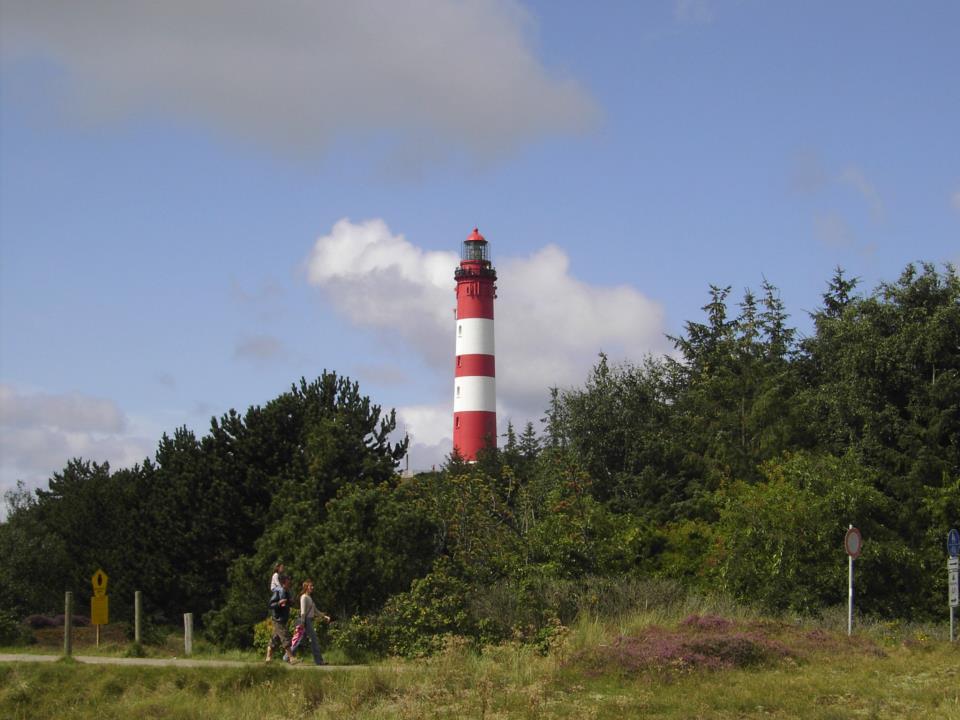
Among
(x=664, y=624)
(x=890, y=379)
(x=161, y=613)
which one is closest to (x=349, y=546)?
(x=664, y=624)

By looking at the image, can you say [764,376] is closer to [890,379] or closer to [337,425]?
[890,379]

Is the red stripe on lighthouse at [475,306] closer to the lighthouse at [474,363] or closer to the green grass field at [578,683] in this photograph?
the lighthouse at [474,363]

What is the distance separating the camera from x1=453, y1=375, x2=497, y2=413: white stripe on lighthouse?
57.4 m

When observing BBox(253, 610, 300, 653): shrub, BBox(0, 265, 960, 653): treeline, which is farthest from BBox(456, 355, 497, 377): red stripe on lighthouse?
BBox(253, 610, 300, 653): shrub

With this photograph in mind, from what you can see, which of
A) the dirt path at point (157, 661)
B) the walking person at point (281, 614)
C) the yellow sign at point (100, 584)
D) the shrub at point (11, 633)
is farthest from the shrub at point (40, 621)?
the walking person at point (281, 614)

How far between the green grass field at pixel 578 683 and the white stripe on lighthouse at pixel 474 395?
3336 cm

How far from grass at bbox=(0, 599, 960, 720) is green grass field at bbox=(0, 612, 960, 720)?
30 mm

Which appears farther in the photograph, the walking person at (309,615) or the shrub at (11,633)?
the shrub at (11,633)

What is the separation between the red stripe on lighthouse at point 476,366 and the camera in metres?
57.8

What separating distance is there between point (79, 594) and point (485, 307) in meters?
25.1

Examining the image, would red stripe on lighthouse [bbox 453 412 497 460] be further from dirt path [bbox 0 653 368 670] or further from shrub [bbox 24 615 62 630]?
dirt path [bbox 0 653 368 670]

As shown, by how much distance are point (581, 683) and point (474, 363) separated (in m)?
38.4

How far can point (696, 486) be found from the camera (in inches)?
1750

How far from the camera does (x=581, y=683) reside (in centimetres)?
1995
